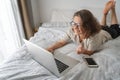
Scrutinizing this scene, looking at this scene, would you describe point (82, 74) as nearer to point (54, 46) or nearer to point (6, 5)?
point (54, 46)

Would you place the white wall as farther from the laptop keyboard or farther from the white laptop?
the laptop keyboard

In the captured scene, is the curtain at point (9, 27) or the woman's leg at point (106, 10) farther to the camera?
the curtain at point (9, 27)

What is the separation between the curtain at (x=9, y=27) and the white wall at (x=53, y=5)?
408mm

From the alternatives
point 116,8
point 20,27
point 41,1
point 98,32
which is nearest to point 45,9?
point 41,1

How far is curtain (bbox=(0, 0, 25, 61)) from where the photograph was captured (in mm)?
2213

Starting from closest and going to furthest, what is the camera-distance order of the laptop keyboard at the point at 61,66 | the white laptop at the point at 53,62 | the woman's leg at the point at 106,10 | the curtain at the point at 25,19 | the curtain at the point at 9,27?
the white laptop at the point at 53,62 → the laptop keyboard at the point at 61,66 → the woman's leg at the point at 106,10 → the curtain at the point at 9,27 → the curtain at the point at 25,19

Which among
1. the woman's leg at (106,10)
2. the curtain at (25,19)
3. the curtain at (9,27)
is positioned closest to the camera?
the woman's leg at (106,10)

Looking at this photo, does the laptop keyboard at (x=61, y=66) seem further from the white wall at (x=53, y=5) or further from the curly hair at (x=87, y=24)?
the white wall at (x=53, y=5)

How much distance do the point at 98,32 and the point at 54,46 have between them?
0.45 meters

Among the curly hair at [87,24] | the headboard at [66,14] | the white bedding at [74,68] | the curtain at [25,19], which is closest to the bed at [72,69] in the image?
the white bedding at [74,68]

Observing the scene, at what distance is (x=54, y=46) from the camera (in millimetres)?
1694

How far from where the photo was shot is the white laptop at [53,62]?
1.20 meters

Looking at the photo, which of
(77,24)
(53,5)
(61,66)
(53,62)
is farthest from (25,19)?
(53,62)

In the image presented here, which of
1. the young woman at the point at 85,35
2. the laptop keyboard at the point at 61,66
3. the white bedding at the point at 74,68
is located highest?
the young woman at the point at 85,35
